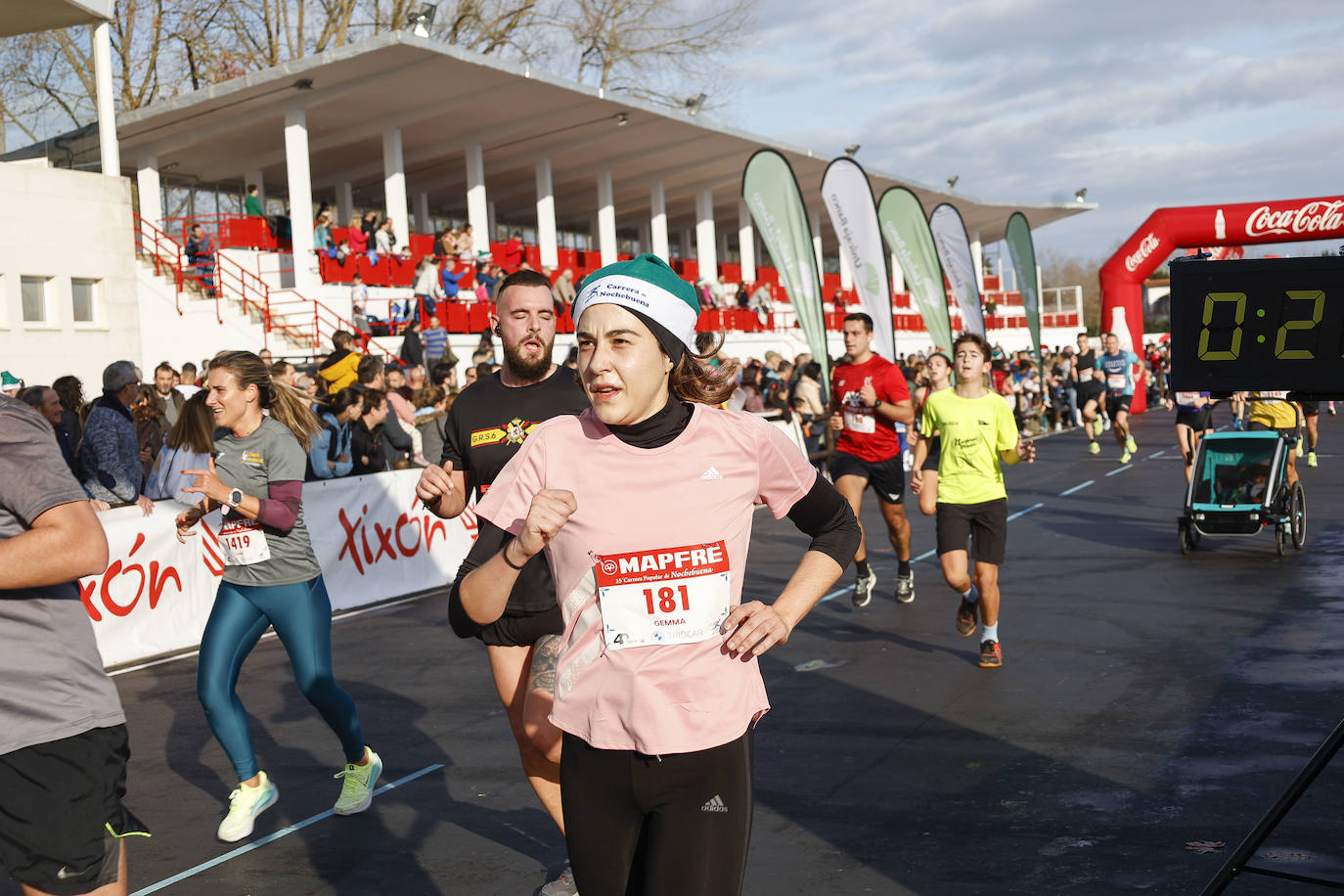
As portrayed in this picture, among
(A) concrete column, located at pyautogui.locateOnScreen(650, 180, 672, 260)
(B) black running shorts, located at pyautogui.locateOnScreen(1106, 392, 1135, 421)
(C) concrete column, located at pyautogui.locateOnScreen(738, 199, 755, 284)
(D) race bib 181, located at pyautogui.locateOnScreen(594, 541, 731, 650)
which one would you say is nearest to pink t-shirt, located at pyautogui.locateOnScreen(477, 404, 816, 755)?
(D) race bib 181, located at pyautogui.locateOnScreen(594, 541, 731, 650)

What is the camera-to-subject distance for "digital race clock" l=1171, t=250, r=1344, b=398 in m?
5.02

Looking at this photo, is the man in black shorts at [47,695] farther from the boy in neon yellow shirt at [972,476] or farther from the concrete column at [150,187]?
the concrete column at [150,187]

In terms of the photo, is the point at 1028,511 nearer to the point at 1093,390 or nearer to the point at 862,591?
the point at 862,591

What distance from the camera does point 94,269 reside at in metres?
20.5

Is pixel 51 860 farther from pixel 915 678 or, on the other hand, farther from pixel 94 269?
pixel 94 269

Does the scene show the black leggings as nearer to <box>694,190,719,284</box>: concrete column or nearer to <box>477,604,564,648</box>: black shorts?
<box>477,604,564,648</box>: black shorts

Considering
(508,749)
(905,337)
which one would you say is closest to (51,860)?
(508,749)

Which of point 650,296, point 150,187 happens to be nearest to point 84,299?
point 150,187

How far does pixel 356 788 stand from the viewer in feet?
18.4

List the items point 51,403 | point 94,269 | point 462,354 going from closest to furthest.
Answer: point 51,403
point 94,269
point 462,354

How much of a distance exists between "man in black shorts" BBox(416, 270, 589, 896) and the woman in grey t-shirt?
3.27 feet

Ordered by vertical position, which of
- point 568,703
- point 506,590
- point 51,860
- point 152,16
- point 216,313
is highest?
point 152,16

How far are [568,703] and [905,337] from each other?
4791cm

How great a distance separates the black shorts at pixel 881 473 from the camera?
399 inches
